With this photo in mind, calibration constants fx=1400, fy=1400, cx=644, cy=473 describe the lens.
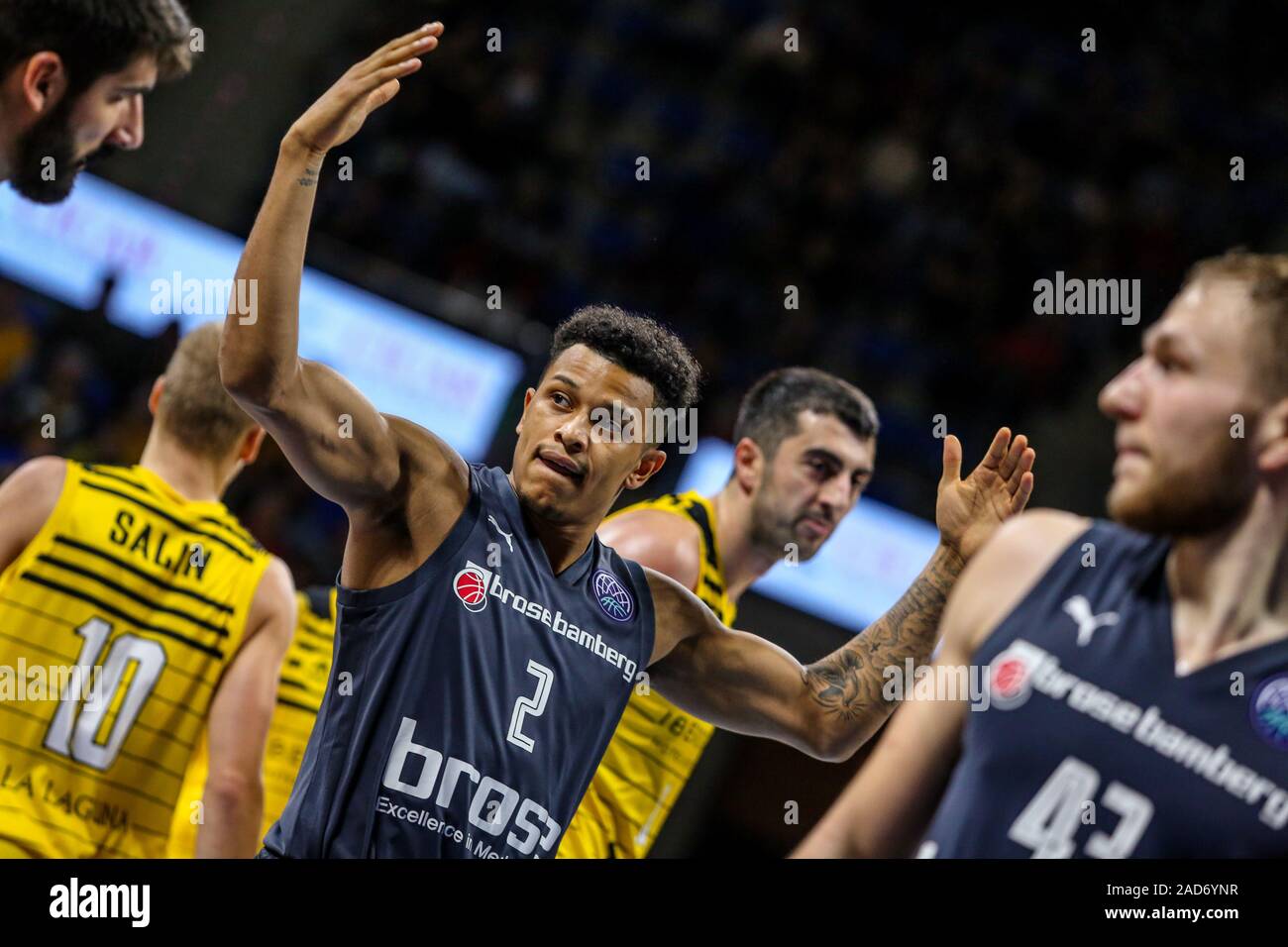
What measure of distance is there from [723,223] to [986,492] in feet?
29.8

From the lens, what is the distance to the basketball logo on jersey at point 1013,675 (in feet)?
7.04

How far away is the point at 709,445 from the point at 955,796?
23.4 feet

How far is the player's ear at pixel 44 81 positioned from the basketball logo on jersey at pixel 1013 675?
9.30ft

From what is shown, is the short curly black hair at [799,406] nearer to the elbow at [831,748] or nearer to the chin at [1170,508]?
the elbow at [831,748]

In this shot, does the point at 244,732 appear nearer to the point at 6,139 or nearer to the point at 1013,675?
the point at 6,139

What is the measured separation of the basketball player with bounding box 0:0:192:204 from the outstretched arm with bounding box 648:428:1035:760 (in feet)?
6.40

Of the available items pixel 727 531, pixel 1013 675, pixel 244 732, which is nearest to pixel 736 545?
pixel 727 531

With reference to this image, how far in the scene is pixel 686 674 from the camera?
3.71 meters

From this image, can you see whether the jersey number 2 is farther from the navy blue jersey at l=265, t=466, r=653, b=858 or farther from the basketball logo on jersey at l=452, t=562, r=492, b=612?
the basketball logo on jersey at l=452, t=562, r=492, b=612

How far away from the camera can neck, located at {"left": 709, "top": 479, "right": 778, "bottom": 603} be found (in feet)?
17.1

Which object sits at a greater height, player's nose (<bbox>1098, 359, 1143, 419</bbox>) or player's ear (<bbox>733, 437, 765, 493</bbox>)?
player's ear (<bbox>733, 437, 765, 493</bbox>)

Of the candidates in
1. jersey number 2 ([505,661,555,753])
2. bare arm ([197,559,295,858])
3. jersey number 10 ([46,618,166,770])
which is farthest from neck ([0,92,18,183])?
jersey number 2 ([505,661,555,753])
